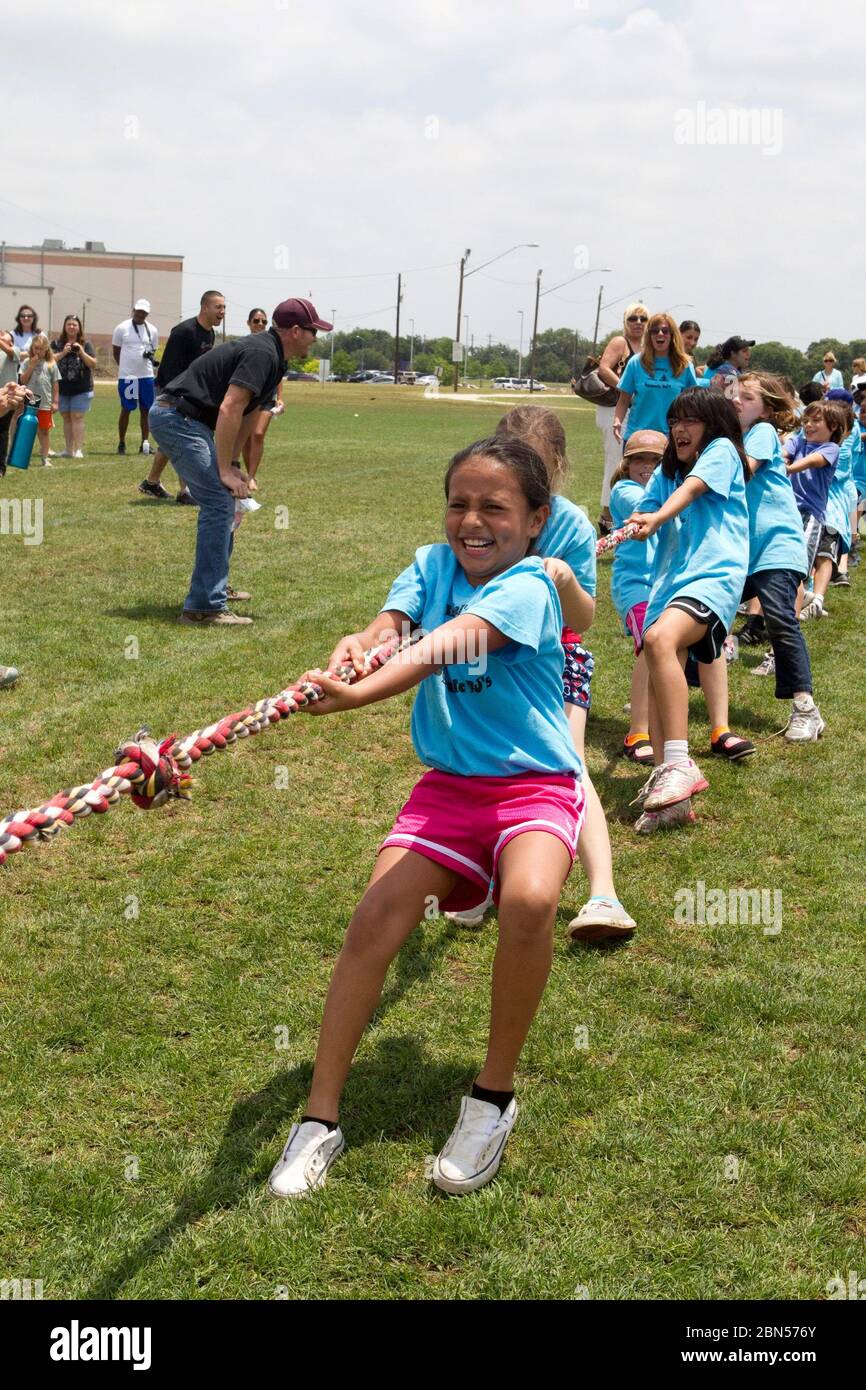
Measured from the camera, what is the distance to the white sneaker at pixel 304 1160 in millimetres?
2965

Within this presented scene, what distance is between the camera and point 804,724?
6.98m

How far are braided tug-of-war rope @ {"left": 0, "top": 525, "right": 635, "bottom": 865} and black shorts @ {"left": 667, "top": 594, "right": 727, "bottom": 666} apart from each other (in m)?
2.82

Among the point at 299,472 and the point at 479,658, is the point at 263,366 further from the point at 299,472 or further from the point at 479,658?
the point at 299,472

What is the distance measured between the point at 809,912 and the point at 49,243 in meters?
112

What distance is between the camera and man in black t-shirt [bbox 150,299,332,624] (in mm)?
7848

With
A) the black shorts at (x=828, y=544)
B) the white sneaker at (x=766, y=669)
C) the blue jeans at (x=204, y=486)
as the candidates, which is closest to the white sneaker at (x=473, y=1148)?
the white sneaker at (x=766, y=669)

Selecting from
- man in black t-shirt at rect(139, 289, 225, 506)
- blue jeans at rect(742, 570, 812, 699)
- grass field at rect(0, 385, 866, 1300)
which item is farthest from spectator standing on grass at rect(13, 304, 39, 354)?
blue jeans at rect(742, 570, 812, 699)

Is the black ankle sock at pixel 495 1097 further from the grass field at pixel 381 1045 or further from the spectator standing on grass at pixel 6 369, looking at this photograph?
the spectator standing on grass at pixel 6 369

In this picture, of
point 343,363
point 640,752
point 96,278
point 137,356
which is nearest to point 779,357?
point 343,363

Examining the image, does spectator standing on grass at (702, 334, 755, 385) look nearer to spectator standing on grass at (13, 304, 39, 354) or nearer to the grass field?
the grass field

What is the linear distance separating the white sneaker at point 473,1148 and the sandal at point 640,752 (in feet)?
11.3

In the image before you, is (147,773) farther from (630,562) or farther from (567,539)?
(630,562)

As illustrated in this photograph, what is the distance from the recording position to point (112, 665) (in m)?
7.45
